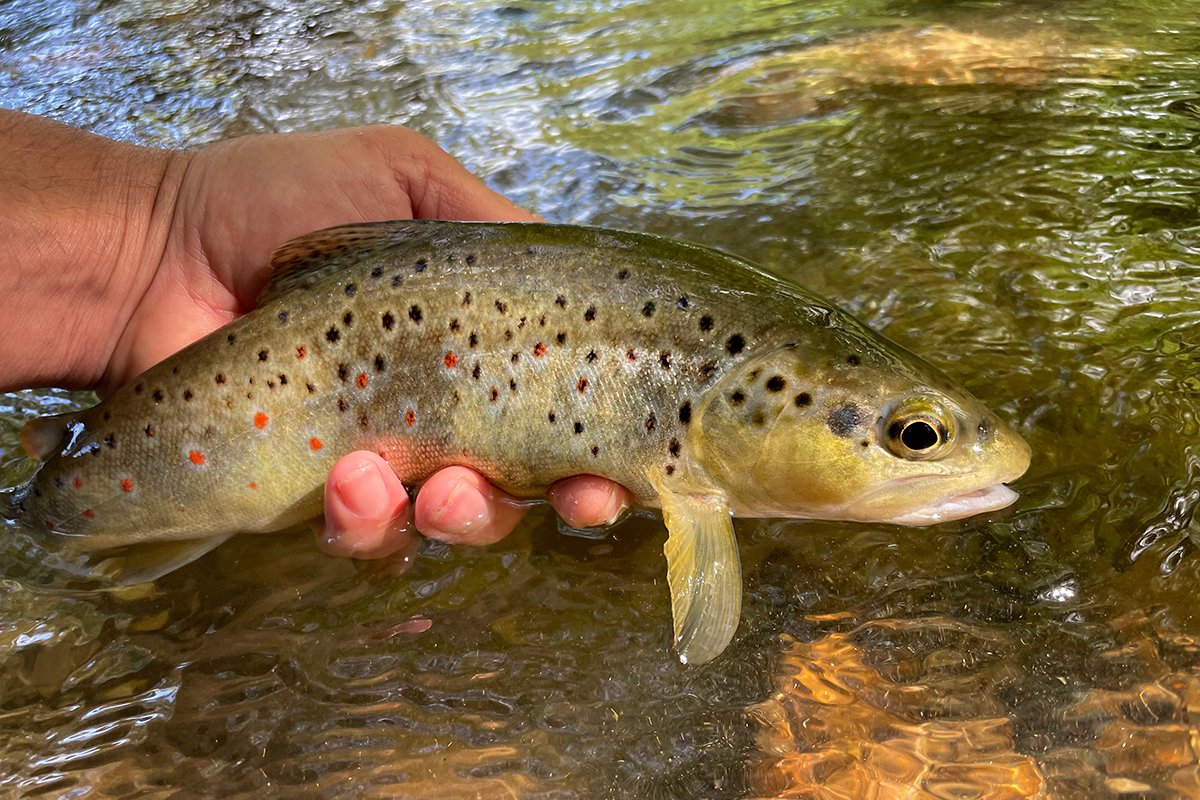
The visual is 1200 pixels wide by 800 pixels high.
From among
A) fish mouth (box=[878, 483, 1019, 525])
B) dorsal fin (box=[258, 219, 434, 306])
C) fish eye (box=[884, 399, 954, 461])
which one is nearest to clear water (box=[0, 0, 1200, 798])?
fish mouth (box=[878, 483, 1019, 525])

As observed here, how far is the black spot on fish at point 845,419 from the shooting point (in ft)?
7.69

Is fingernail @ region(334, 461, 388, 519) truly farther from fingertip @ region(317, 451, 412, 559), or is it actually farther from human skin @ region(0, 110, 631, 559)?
human skin @ region(0, 110, 631, 559)

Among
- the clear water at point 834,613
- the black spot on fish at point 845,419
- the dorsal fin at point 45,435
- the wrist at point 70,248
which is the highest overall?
the wrist at point 70,248

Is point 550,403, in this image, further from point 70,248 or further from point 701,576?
point 70,248

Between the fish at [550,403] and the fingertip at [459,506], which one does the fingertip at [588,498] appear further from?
the fingertip at [459,506]

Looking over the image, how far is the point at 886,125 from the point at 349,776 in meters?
4.47

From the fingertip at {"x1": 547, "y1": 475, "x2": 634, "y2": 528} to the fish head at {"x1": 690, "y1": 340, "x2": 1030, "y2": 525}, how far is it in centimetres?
29

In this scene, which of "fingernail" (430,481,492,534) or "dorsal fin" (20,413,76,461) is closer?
"fingernail" (430,481,492,534)

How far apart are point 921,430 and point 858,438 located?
0.50 feet

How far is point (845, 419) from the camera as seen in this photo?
235 centimetres

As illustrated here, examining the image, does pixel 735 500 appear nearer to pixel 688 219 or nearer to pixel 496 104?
pixel 688 219

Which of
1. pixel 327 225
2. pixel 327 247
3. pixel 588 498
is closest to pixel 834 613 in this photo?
pixel 588 498

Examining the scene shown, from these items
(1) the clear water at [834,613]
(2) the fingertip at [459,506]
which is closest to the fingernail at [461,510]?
(2) the fingertip at [459,506]

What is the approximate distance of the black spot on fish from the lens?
7.69ft
